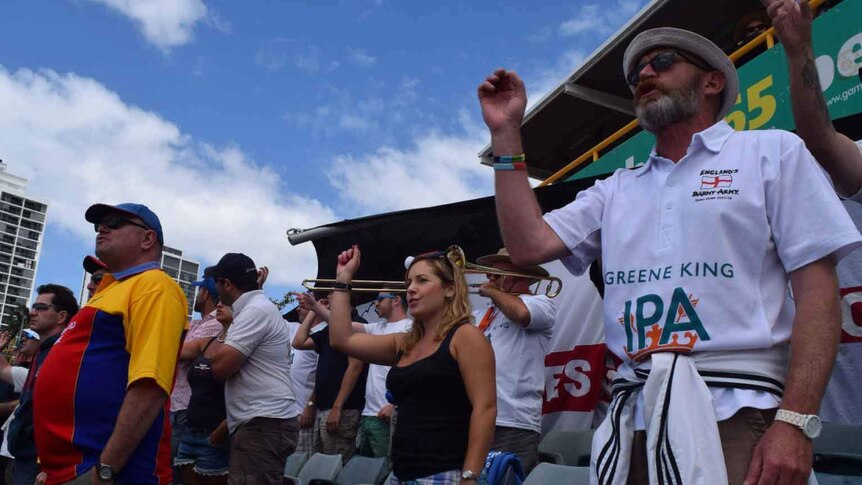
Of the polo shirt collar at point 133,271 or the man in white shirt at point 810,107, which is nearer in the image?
the man in white shirt at point 810,107

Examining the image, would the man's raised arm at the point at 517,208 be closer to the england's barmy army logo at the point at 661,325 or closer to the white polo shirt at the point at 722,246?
the white polo shirt at the point at 722,246

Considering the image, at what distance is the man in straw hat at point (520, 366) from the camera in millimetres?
Result: 4570

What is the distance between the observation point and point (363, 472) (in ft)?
16.7

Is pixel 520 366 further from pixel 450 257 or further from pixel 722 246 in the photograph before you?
pixel 722 246

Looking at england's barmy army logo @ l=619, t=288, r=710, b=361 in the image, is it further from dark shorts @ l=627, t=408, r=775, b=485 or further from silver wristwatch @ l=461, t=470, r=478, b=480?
silver wristwatch @ l=461, t=470, r=478, b=480

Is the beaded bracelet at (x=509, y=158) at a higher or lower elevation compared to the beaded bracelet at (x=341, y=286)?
higher

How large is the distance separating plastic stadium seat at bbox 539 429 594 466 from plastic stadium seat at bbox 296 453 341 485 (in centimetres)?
152

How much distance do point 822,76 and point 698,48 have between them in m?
3.84

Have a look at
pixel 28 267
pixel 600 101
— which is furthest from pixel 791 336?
pixel 28 267

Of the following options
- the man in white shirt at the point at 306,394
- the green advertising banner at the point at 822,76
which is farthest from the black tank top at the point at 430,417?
the man in white shirt at the point at 306,394

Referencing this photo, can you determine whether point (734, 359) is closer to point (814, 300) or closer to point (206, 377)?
point (814, 300)

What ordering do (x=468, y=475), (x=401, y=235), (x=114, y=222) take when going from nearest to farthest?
(x=468, y=475) → (x=114, y=222) → (x=401, y=235)

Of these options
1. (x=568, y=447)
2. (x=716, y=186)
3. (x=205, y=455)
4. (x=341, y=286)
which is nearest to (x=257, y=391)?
(x=205, y=455)

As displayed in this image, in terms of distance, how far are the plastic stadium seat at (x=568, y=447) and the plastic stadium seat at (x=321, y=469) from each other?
152cm
